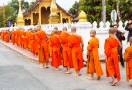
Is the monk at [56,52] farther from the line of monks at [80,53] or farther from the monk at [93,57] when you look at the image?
the monk at [93,57]

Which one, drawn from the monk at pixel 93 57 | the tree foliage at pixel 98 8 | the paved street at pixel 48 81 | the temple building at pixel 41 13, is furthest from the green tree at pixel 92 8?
the monk at pixel 93 57

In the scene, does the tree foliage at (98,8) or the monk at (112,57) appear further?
the tree foliage at (98,8)

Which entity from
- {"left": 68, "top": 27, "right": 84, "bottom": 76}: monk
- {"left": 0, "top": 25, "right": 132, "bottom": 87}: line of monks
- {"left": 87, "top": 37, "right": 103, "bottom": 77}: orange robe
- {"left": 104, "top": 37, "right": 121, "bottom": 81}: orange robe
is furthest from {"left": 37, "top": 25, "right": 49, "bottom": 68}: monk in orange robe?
{"left": 104, "top": 37, "right": 121, "bottom": 81}: orange robe

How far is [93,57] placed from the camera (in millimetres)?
10297

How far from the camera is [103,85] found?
372 inches

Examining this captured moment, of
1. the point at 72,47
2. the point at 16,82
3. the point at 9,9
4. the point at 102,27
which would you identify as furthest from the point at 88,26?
the point at 9,9

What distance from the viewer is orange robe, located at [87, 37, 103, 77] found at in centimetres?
1016

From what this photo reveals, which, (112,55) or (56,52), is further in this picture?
(56,52)

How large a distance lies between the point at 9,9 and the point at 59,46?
8848 cm

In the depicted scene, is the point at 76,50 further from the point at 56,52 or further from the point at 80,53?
the point at 56,52

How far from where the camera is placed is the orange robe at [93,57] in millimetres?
10164

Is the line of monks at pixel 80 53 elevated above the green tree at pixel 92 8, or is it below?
below

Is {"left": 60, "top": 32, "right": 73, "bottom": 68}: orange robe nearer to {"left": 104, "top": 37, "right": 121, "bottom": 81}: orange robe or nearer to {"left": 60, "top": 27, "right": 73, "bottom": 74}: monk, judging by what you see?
{"left": 60, "top": 27, "right": 73, "bottom": 74}: monk

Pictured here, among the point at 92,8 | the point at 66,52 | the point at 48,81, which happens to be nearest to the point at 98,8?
the point at 92,8
